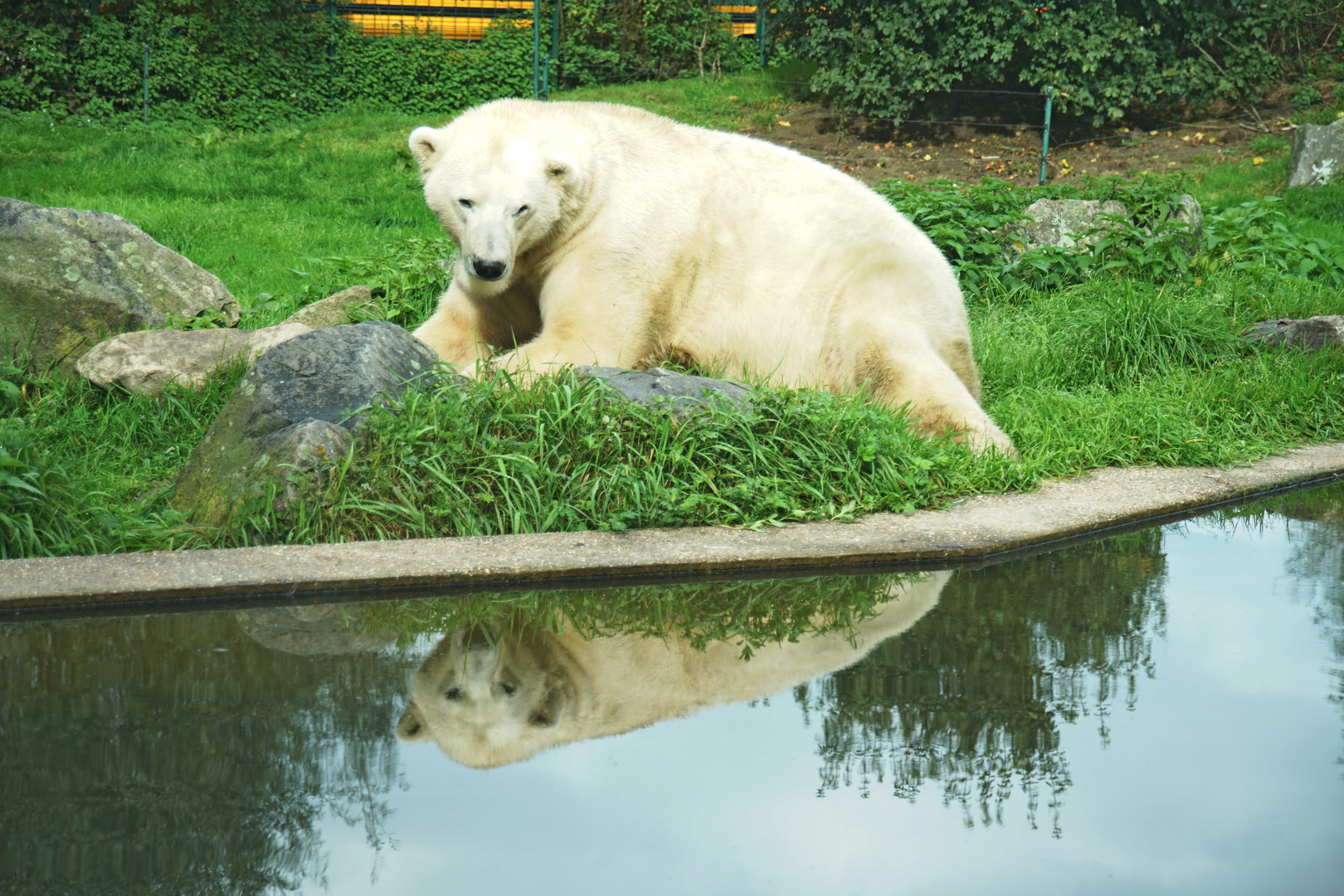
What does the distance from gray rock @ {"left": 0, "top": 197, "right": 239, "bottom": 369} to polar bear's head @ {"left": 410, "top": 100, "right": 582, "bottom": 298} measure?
176cm

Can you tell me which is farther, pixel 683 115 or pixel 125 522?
pixel 683 115

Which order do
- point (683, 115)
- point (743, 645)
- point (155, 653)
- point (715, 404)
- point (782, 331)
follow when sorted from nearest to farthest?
point (155, 653) → point (743, 645) → point (715, 404) → point (782, 331) → point (683, 115)

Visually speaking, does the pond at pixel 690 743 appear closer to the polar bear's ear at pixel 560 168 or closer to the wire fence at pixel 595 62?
the polar bear's ear at pixel 560 168

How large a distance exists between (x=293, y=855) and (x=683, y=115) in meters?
13.3

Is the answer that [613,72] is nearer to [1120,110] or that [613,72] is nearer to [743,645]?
[1120,110]

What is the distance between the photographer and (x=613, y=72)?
16578 mm

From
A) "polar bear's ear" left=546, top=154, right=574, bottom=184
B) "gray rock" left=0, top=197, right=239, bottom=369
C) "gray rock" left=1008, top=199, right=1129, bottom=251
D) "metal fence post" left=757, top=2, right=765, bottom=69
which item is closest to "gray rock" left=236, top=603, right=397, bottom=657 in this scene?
"polar bear's ear" left=546, top=154, right=574, bottom=184

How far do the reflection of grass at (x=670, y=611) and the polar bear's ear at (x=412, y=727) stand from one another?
38 centimetres

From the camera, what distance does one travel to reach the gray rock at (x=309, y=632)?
263cm

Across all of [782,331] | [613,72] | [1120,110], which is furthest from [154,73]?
[782,331]

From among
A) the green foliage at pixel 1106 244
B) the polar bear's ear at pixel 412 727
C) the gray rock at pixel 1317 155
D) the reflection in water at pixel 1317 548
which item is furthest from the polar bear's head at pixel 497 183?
the gray rock at pixel 1317 155

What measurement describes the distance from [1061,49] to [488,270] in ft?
36.0

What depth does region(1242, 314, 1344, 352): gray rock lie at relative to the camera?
18.7ft

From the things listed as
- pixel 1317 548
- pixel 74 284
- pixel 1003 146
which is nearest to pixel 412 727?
pixel 1317 548
